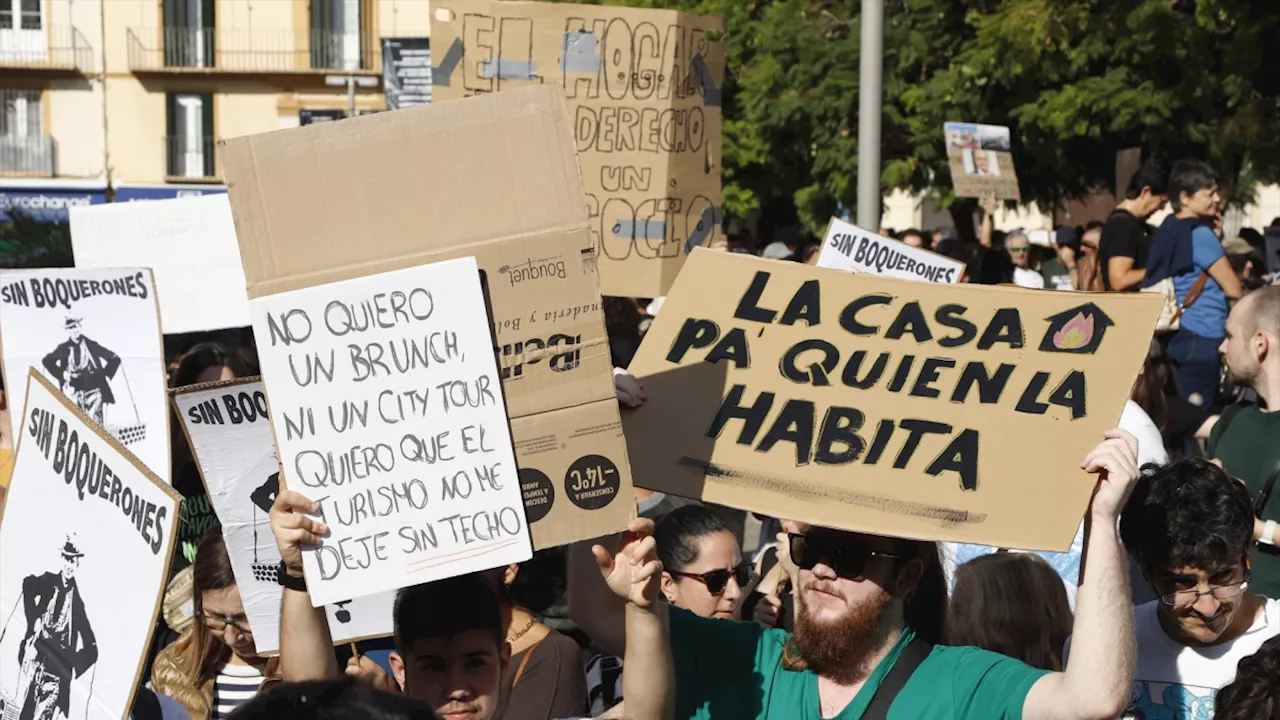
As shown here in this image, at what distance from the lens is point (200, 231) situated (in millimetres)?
7777

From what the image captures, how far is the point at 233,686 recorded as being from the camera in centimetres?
436

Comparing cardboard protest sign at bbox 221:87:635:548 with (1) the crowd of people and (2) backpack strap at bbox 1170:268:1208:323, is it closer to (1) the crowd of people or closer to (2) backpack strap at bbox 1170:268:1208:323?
(1) the crowd of people

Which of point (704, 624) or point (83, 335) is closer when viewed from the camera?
point (704, 624)

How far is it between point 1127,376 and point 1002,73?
51.2ft

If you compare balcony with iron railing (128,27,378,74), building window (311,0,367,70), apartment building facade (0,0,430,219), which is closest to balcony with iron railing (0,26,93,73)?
apartment building facade (0,0,430,219)

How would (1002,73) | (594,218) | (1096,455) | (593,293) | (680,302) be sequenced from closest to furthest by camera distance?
(1096,455) → (593,293) → (680,302) → (594,218) → (1002,73)

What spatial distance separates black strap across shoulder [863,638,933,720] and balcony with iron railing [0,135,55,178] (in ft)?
136

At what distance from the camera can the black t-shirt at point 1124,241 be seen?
8.87 m

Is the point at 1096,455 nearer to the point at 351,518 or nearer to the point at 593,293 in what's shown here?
the point at 593,293

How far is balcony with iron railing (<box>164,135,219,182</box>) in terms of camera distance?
1645 inches

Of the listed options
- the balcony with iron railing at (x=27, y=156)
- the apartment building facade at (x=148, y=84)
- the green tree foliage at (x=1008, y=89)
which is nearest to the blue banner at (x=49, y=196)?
the apartment building facade at (x=148, y=84)

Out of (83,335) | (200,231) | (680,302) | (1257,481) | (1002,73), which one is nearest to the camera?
(680,302)

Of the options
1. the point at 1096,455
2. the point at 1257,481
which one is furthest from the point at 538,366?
the point at 1257,481

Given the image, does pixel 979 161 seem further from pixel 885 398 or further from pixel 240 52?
pixel 240 52
